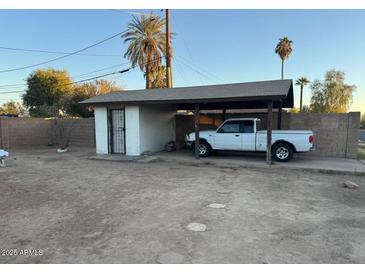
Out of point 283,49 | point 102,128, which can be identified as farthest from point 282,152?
point 283,49

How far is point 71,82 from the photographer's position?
3344cm

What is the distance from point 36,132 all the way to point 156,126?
9.40 metres

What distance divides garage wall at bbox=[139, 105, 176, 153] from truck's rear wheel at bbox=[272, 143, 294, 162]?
19.6ft

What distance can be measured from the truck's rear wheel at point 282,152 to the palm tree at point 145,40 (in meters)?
16.8

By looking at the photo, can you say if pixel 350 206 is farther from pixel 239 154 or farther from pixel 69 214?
pixel 239 154

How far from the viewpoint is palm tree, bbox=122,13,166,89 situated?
2369cm

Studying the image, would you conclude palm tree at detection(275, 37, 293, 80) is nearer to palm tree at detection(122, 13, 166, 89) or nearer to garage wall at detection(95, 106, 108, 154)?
palm tree at detection(122, 13, 166, 89)

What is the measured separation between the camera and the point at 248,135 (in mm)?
9703

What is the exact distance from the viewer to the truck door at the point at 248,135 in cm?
966

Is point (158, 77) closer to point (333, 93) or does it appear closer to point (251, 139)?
point (251, 139)

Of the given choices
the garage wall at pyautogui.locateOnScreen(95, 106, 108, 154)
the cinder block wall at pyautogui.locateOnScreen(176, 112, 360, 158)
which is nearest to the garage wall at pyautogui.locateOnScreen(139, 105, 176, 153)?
the garage wall at pyautogui.locateOnScreen(95, 106, 108, 154)

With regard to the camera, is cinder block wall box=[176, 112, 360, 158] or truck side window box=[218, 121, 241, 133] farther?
cinder block wall box=[176, 112, 360, 158]


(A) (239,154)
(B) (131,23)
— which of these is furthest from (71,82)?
(A) (239,154)

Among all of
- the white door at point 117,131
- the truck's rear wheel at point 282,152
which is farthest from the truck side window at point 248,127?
the white door at point 117,131
